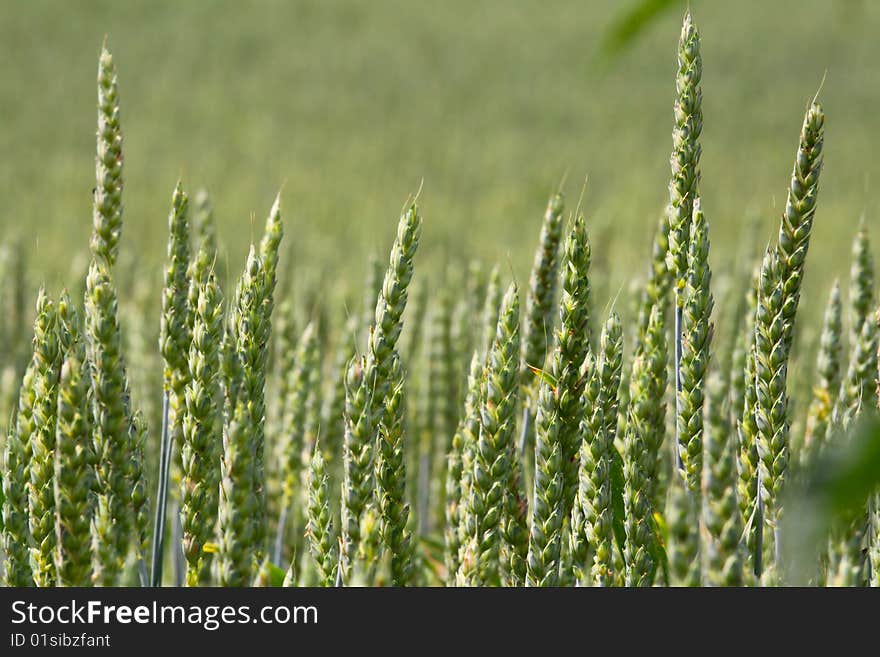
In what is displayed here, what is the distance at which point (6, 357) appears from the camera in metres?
2.94

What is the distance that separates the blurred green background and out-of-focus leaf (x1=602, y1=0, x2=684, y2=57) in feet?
8.42

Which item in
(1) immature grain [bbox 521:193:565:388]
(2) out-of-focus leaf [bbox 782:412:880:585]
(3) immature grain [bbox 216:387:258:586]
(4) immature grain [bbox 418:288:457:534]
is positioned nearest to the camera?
(2) out-of-focus leaf [bbox 782:412:880:585]

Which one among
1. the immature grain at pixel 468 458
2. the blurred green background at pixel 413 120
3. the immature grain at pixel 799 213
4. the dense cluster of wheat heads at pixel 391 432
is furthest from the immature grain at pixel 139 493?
the blurred green background at pixel 413 120

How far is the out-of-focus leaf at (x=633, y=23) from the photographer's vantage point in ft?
1.05

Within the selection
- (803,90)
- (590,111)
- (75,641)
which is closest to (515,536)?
(75,641)

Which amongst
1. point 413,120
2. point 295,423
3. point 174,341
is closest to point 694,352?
point 174,341

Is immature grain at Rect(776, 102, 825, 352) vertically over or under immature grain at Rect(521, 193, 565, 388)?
under

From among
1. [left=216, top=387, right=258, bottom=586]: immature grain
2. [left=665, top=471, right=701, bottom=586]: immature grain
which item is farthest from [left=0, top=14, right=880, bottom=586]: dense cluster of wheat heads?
[left=665, top=471, right=701, bottom=586]: immature grain

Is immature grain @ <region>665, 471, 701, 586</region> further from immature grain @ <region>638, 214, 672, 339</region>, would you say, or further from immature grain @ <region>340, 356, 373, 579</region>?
immature grain @ <region>638, 214, 672, 339</region>

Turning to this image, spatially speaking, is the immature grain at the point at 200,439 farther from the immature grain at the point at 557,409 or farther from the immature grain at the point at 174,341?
the immature grain at the point at 557,409

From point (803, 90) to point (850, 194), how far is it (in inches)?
147

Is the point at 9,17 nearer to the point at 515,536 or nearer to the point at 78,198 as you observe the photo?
the point at 78,198

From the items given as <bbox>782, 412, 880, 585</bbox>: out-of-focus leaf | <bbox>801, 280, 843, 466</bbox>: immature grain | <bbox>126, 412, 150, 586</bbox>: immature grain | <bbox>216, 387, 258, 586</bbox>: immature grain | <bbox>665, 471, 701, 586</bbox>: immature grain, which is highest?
<bbox>801, 280, 843, 466</bbox>: immature grain

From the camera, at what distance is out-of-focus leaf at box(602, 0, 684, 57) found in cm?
32
